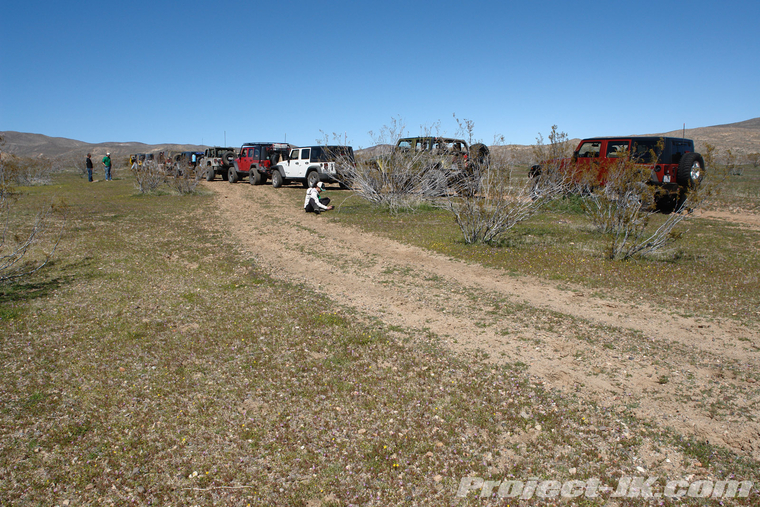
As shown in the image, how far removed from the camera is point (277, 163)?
74.7ft

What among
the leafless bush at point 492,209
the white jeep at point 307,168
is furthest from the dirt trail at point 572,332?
the white jeep at point 307,168

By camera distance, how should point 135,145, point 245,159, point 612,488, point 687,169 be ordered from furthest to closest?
point 135,145, point 245,159, point 687,169, point 612,488

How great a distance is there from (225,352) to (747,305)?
6111 millimetres

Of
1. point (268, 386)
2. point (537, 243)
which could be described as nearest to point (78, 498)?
point (268, 386)

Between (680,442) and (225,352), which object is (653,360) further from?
(225,352)

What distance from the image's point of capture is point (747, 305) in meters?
5.67

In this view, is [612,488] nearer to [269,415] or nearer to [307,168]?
[269,415]

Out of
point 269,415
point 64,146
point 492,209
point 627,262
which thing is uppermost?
point 64,146

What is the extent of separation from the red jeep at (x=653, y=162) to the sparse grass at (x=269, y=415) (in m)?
8.92

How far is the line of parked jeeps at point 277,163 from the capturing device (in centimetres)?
1925

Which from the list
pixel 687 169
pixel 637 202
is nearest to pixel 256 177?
pixel 687 169

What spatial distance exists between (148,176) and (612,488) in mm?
20963

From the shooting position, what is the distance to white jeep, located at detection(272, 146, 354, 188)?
760 inches

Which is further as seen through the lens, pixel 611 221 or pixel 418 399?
pixel 611 221
